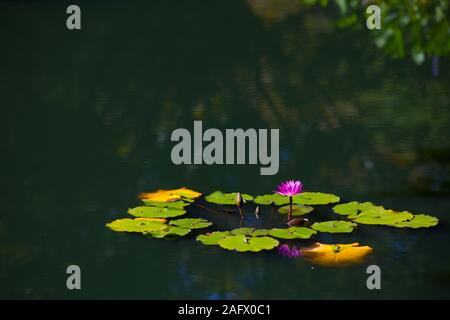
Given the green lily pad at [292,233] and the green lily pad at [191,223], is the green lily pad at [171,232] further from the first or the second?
the green lily pad at [292,233]

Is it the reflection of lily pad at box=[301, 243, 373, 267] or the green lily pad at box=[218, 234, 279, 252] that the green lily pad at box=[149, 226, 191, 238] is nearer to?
the green lily pad at box=[218, 234, 279, 252]

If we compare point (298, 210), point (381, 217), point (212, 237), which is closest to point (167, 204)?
point (212, 237)

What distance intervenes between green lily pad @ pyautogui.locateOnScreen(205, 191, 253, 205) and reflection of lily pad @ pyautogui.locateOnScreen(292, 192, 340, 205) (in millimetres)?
187

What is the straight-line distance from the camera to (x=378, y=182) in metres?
3.96

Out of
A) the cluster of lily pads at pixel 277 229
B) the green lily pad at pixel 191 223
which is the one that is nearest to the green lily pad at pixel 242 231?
the cluster of lily pads at pixel 277 229

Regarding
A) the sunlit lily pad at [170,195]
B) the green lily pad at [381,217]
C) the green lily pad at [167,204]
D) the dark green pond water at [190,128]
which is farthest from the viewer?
the sunlit lily pad at [170,195]

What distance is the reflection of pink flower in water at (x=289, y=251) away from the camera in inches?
124

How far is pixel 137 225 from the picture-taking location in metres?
3.33

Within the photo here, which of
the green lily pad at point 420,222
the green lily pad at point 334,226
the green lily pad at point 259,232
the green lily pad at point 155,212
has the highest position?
the green lily pad at point 155,212

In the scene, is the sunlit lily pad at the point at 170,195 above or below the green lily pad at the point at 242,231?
above

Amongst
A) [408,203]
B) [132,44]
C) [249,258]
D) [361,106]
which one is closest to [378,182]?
[408,203]

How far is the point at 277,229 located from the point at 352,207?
39 cm

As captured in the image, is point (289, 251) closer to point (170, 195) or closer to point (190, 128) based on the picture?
point (170, 195)

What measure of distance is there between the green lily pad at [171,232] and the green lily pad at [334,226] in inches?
17.8
